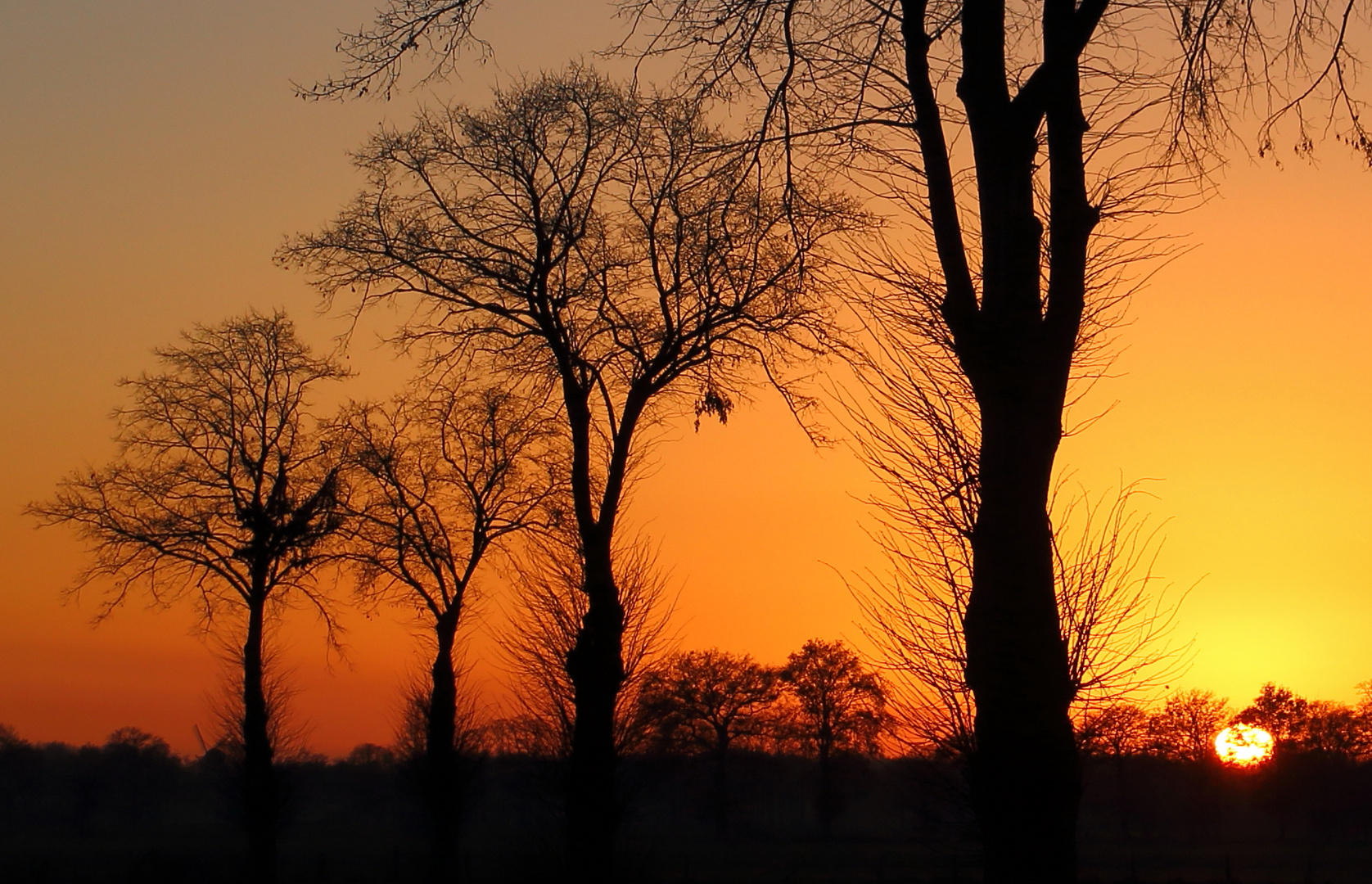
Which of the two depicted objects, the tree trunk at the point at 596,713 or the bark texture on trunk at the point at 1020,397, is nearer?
the bark texture on trunk at the point at 1020,397

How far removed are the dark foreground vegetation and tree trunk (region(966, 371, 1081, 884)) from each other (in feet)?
9.65

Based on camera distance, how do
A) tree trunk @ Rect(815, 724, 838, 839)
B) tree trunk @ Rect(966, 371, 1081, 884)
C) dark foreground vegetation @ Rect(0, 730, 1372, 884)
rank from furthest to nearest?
tree trunk @ Rect(815, 724, 838, 839)
dark foreground vegetation @ Rect(0, 730, 1372, 884)
tree trunk @ Rect(966, 371, 1081, 884)

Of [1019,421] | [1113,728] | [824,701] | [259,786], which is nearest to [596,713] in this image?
[1113,728]

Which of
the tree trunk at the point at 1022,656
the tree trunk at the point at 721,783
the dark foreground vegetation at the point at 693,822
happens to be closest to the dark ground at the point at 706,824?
the dark foreground vegetation at the point at 693,822

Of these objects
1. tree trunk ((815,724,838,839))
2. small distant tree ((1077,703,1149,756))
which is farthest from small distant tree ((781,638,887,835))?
small distant tree ((1077,703,1149,756))

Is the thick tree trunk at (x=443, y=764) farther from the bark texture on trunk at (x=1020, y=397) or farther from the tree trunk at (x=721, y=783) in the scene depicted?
the tree trunk at (x=721, y=783)

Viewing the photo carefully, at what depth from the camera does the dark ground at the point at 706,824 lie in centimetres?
1678

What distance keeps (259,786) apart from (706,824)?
50750 mm

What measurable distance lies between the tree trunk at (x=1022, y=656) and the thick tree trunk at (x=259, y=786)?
27.7 m

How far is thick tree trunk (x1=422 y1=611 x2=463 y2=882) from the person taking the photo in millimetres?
29984

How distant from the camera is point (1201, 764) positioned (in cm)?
6381

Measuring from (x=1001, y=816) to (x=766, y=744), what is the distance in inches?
2659

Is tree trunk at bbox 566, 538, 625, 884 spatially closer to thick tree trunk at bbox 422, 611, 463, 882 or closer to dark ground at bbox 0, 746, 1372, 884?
dark ground at bbox 0, 746, 1372, 884

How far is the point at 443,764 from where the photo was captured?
1260 inches
